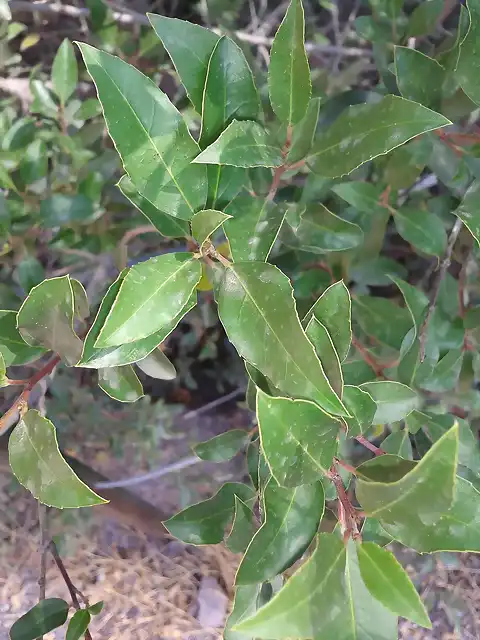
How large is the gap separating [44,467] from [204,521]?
288 mm

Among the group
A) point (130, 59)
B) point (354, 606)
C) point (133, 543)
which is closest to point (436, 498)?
point (354, 606)

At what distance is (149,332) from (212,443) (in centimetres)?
39

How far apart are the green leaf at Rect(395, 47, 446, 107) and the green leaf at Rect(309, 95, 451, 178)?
202 millimetres

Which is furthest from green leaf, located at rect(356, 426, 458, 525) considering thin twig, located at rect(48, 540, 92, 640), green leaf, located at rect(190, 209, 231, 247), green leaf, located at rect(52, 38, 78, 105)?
green leaf, located at rect(52, 38, 78, 105)

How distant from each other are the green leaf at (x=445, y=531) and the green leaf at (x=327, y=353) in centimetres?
12

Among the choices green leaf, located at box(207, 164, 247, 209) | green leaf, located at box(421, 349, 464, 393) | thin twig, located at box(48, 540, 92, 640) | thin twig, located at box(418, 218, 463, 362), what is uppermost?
green leaf, located at box(207, 164, 247, 209)

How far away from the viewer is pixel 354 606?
17.8 inches

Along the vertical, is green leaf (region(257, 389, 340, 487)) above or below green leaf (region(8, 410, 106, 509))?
above

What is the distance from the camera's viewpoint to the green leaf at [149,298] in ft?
1.42

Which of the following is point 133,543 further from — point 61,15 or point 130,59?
point 61,15

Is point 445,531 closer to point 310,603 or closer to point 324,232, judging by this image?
point 310,603

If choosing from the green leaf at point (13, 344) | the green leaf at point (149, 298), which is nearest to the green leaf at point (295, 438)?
the green leaf at point (149, 298)

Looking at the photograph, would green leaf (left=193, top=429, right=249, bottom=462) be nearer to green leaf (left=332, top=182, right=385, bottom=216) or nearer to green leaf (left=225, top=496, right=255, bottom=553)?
green leaf (left=225, top=496, right=255, bottom=553)

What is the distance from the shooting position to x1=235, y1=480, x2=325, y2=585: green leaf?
1.58 feet
